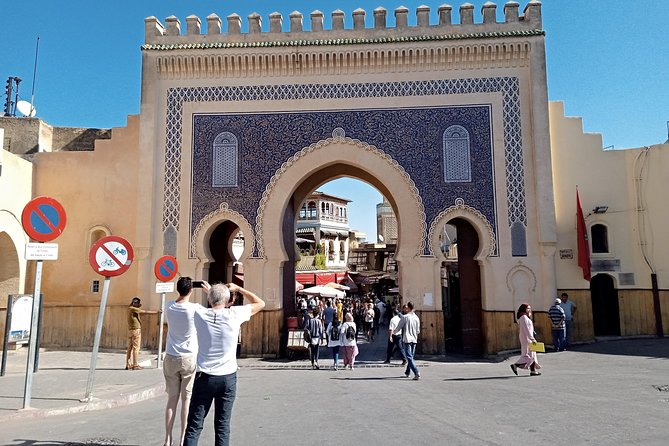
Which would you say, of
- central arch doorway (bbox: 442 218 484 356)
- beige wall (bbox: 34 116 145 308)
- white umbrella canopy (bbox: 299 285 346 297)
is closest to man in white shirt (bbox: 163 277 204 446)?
beige wall (bbox: 34 116 145 308)

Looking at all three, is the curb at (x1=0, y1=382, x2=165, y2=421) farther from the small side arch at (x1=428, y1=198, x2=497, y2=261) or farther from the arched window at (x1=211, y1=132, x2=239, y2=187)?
the small side arch at (x1=428, y1=198, x2=497, y2=261)

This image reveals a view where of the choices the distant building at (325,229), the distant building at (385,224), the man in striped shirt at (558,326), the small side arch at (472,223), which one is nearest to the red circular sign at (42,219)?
the small side arch at (472,223)

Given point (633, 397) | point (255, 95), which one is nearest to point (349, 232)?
point (255, 95)

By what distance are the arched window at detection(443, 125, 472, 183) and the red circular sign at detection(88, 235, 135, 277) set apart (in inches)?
324

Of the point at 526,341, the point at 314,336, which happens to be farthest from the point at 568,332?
the point at 314,336

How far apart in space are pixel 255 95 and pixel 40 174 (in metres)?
6.17

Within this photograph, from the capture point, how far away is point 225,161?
13234 mm

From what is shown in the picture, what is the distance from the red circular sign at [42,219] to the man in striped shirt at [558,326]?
Result: 9.92 m

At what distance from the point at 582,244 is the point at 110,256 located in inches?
426

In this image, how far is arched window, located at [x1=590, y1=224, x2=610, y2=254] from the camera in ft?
43.5

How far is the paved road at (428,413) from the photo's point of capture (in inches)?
187

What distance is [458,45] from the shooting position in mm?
12945

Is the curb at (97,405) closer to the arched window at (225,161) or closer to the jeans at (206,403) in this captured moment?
the jeans at (206,403)

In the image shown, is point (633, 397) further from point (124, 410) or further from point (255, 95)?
point (255, 95)
